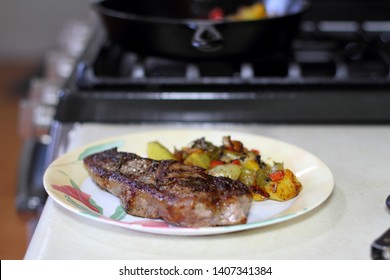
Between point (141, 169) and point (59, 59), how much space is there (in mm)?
1558

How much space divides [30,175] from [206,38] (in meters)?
0.79

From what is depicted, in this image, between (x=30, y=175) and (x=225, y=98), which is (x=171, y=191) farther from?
(x=30, y=175)

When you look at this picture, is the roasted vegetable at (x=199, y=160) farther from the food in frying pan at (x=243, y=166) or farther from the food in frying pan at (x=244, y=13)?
the food in frying pan at (x=244, y=13)

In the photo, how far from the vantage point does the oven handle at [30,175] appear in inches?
71.7

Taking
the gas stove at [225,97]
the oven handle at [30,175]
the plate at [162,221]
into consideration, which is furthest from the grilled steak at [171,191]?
the oven handle at [30,175]

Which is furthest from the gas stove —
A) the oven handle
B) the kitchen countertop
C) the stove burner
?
the oven handle

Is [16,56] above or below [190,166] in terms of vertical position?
below

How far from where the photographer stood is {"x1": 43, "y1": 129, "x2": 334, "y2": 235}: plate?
0.90 m

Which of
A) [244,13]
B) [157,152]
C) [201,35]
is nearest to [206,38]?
[201,35]

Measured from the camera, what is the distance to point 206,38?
1405 mm

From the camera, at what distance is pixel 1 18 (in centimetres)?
501

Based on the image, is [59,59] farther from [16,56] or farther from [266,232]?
[16,56]
